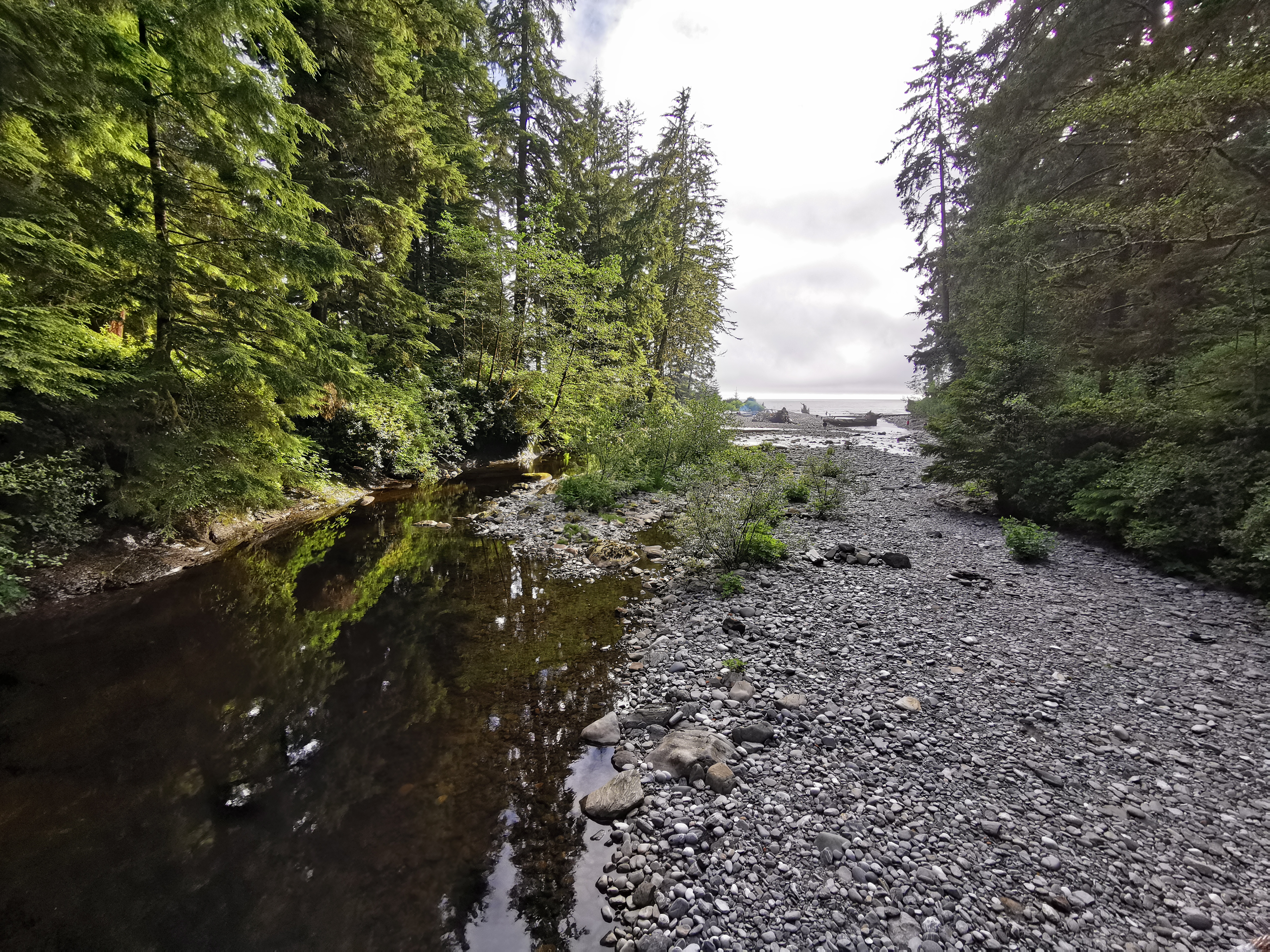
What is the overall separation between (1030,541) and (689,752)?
728 centimetres

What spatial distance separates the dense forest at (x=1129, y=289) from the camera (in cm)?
642

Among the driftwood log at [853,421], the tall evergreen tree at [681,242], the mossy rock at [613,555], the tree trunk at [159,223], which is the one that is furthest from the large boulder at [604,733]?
the driftwood log at [853,421]

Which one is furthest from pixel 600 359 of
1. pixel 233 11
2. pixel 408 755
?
pixel 408 755

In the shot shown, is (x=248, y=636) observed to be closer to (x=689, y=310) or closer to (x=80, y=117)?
(x=80, y=117)

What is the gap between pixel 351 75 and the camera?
452 inches

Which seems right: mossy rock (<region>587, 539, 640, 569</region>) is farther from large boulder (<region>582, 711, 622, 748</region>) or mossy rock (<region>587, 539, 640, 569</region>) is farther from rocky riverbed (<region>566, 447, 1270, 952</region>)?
large boulder (<region>582, 711, 622, 748</region>)

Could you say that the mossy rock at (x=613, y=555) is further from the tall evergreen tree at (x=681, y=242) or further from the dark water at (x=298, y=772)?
the tall evergreen tree at (x=681, y=242)

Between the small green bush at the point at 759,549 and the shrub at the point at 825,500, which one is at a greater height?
the shrub at the point at 825,500

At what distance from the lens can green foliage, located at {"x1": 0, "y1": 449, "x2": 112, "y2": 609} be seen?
16.6 feet

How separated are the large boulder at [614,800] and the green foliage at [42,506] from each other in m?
6.40

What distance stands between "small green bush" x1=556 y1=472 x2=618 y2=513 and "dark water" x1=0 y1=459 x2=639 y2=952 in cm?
538

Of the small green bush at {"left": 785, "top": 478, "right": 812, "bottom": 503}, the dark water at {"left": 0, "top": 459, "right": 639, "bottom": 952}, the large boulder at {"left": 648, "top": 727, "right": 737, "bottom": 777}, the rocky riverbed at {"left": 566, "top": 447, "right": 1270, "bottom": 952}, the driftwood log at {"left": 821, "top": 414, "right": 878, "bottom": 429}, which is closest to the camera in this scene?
the rocky riverbed at {"left": 566, "top": 447, "right": 1270, "bottom": 952}

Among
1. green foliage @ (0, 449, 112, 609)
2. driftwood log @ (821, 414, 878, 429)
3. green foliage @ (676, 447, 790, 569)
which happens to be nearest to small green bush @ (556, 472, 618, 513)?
green foliage @ (676, 447, 790, 569)

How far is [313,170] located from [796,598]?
48.1ft
